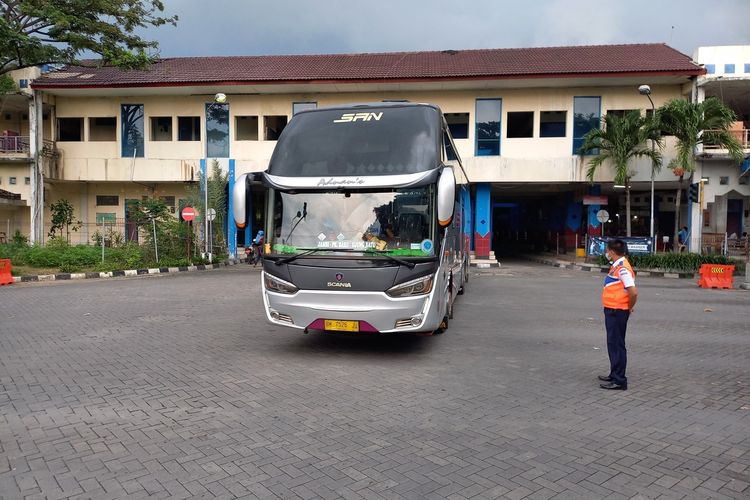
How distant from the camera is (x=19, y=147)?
28688mm

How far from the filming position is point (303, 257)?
23.9 ft

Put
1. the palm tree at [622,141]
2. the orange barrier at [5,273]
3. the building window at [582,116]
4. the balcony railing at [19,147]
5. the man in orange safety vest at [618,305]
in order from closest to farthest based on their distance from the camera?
the man in orange safety vest at [618,305], the orange barrier at [5,273], the palm tree at [622,141], the building window at [582,116], the balcony railing at [19,147]

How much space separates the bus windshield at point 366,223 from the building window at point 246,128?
73.6 feet

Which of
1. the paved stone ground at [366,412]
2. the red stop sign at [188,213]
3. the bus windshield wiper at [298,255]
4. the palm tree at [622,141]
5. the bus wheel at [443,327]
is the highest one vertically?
the palm tree at [622,141]

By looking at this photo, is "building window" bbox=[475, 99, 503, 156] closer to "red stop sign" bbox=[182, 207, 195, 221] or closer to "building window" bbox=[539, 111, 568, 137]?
"building window" bbox=[539, 111, 568, 137]

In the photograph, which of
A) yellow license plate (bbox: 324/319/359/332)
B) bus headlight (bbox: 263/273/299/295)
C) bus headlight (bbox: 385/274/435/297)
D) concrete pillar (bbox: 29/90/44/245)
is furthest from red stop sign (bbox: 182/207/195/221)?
bus headlight (bbox: 385/274/435/297)

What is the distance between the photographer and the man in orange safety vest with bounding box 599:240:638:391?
234 inches

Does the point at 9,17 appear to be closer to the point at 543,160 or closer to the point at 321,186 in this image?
the point at 321,186

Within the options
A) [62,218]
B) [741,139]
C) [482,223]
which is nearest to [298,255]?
[482,223]

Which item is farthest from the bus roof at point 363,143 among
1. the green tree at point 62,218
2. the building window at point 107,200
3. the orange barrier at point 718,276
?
the building window at point 107,200

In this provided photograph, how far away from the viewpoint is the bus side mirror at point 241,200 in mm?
7426

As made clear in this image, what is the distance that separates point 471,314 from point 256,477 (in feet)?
26.8

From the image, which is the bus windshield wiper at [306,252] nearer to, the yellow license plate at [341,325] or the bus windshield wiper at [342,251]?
the bus windshield wiper at [342,251]

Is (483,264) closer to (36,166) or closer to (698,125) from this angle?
(698,125)
